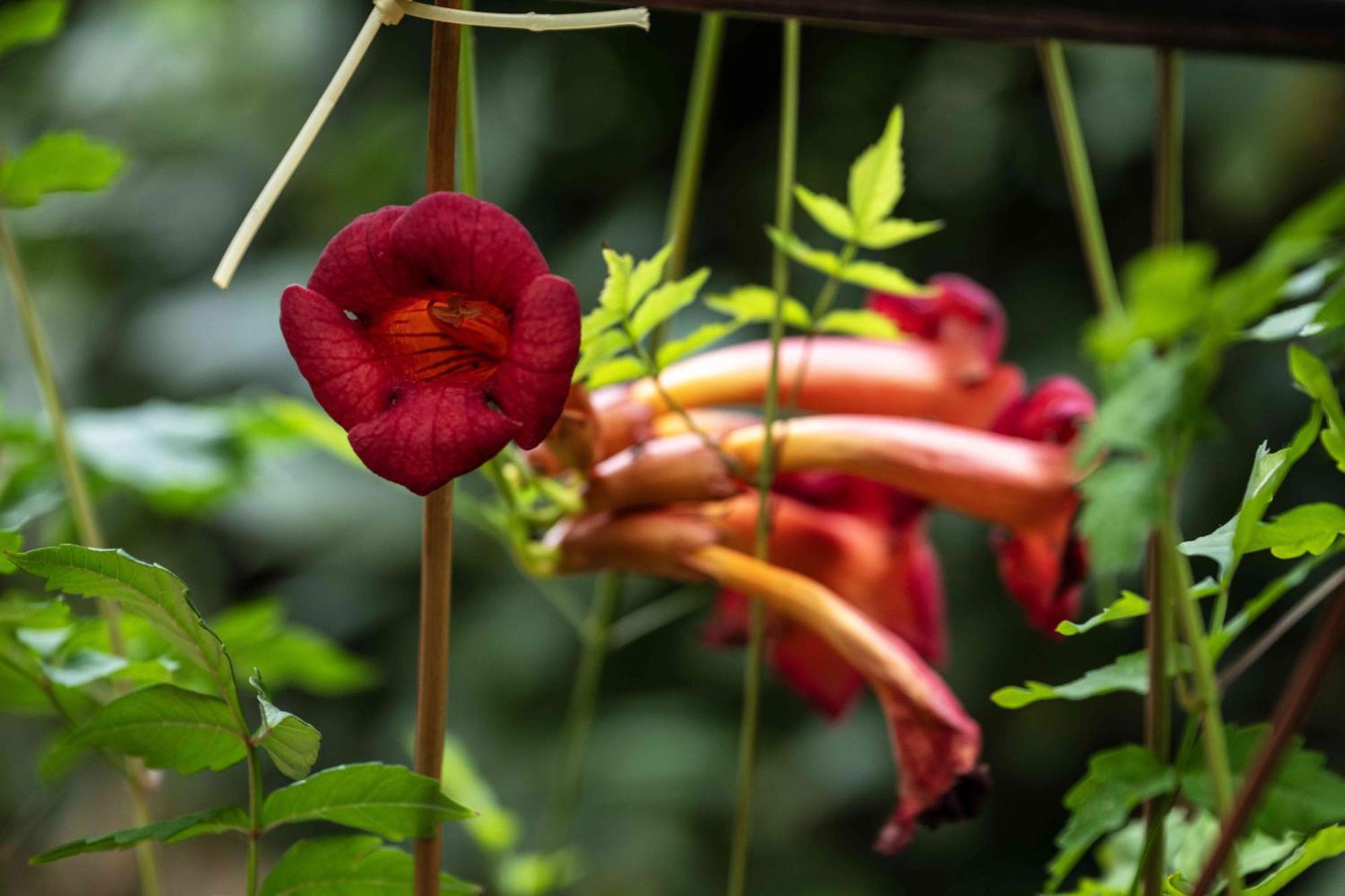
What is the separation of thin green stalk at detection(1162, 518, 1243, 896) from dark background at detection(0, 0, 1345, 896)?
72cm

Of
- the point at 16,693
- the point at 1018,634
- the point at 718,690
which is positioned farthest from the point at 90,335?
the point at 16,693

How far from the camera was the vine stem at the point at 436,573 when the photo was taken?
23cm

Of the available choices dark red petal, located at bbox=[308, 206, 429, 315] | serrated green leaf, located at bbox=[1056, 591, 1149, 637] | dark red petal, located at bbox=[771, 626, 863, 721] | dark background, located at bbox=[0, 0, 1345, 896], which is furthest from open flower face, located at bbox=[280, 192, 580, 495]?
dark background, located at bbox=[0, 0, 1345, 896]

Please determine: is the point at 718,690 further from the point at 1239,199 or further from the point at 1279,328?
the point at 1279,328

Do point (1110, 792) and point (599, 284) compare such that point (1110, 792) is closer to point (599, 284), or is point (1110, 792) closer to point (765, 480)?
point (765, 480)

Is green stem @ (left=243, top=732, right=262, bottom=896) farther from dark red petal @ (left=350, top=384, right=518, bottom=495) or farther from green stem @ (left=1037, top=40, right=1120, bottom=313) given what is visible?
green stem @ (left=1037, top=40, right=1120, bottom=313)

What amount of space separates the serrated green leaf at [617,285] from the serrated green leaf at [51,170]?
0.55ft

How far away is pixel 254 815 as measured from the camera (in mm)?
254

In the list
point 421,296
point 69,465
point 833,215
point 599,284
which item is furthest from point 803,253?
point 599,284

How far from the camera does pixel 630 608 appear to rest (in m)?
1.15

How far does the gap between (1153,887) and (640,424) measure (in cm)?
19

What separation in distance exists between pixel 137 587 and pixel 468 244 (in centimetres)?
9

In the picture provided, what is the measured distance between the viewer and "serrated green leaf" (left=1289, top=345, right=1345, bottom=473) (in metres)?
0.21

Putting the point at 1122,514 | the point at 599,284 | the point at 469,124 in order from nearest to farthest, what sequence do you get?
the point at 1122,514 → the point at 469,124 → the point at 599,284
